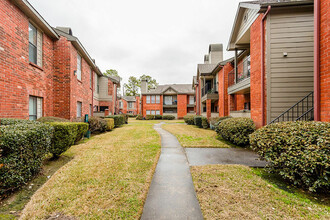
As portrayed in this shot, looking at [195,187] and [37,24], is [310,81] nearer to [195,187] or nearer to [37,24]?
[195,187]

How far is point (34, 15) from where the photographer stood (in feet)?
21.3

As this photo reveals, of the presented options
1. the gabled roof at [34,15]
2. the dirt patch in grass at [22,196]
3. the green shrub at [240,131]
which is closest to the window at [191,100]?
the green shrub at [240,131]

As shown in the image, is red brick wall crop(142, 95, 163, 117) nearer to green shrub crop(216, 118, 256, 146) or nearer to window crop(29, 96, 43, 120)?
window crop(29, 96, 43, 120)

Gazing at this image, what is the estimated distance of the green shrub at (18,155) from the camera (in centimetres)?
258


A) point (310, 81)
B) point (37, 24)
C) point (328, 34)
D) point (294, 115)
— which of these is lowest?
point (294, 115)

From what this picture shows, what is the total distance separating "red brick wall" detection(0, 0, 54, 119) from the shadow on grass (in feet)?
29.6

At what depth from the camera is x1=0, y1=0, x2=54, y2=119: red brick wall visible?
5.20 m

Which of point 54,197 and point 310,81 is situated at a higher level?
point 310,81

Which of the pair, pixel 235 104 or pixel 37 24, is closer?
pixel 37 24

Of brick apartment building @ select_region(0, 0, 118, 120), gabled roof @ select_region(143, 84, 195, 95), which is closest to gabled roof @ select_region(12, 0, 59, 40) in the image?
brick apartment building @ select_region(0, 0, 118, 120)

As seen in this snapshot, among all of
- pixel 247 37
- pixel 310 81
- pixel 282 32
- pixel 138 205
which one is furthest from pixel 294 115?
pixel 138 205

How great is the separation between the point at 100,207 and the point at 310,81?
356 inches

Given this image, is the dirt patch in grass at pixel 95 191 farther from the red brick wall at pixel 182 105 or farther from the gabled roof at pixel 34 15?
the red brick wall at pixel 182 105

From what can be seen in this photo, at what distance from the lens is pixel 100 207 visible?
Answer: 230 centimetres
